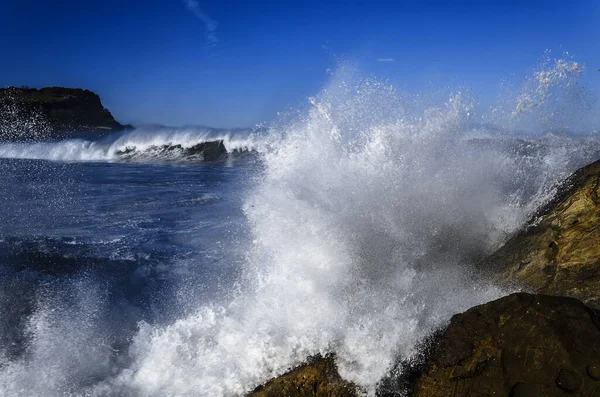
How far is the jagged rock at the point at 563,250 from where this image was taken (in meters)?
4.23

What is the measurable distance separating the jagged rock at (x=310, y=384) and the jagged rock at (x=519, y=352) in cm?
58

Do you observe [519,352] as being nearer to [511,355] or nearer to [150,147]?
[511,355]

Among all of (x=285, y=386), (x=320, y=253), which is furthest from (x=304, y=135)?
(x=285, y=386)

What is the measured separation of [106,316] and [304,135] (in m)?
4.08

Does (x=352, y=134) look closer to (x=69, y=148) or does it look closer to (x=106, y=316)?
(x=106, y=316)

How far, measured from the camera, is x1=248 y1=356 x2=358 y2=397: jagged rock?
348 cm

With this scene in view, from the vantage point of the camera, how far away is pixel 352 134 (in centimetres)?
747

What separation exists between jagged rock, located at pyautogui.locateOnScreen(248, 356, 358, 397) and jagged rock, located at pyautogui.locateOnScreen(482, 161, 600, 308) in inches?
84.4

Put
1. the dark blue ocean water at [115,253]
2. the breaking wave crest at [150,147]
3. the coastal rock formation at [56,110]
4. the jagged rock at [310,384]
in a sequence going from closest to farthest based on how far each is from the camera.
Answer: the jagged rock at [310,384] → the dark blue ocean water at [115,253] → the breaking wave crest at [150,147] → the coastal rock formation at [56,110]

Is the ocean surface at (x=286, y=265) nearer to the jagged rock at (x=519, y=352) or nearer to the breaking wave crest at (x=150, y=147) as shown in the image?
the jagged rock at (x=519, y=352)

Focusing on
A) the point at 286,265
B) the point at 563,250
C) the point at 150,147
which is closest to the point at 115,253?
the point at 286,265

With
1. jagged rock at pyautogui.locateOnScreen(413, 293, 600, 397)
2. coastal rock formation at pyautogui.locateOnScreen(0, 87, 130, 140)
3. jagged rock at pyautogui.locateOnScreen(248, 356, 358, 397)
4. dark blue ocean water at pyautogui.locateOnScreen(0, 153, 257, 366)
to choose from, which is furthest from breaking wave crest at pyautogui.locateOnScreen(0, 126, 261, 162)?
jagged rock at pyautogui.locateOnScreen(413, 293, 600, 397)

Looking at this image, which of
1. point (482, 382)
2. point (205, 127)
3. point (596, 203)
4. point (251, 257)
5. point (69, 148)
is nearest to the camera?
point (482, 382)

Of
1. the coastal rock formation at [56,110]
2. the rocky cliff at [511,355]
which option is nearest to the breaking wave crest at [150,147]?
the coastal rock formation at [56,110]
